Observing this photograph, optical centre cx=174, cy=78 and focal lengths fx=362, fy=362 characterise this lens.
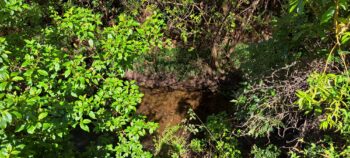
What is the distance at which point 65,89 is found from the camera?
260cm

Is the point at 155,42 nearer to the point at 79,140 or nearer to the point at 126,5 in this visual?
the point at 79,140

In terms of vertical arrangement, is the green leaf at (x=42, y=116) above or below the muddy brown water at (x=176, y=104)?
above

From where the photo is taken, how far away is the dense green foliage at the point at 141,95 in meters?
2.49

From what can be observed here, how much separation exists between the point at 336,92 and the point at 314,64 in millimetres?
954

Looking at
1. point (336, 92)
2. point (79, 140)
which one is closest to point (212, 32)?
point (79, 140)

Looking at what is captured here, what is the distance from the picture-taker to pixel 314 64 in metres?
3.48

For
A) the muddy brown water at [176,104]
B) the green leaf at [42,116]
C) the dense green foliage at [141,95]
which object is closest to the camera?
the green leaf at [42,116]

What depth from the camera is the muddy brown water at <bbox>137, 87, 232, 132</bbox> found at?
20.8 feet

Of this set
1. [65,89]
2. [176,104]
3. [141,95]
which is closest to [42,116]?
[65,89]

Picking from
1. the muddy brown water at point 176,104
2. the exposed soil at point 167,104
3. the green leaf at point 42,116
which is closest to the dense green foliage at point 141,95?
the green leaf at point 42,116

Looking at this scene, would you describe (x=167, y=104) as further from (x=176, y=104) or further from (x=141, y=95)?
(x=141, y=95)

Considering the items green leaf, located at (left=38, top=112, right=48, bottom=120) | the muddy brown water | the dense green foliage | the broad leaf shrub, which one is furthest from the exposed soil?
green leaf, located at (left=38, top=112, right=48, bottom=120)

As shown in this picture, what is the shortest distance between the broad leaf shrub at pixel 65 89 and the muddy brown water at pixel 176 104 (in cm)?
294

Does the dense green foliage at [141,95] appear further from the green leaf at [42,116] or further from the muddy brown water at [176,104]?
the muddy brown water at [176,104]
